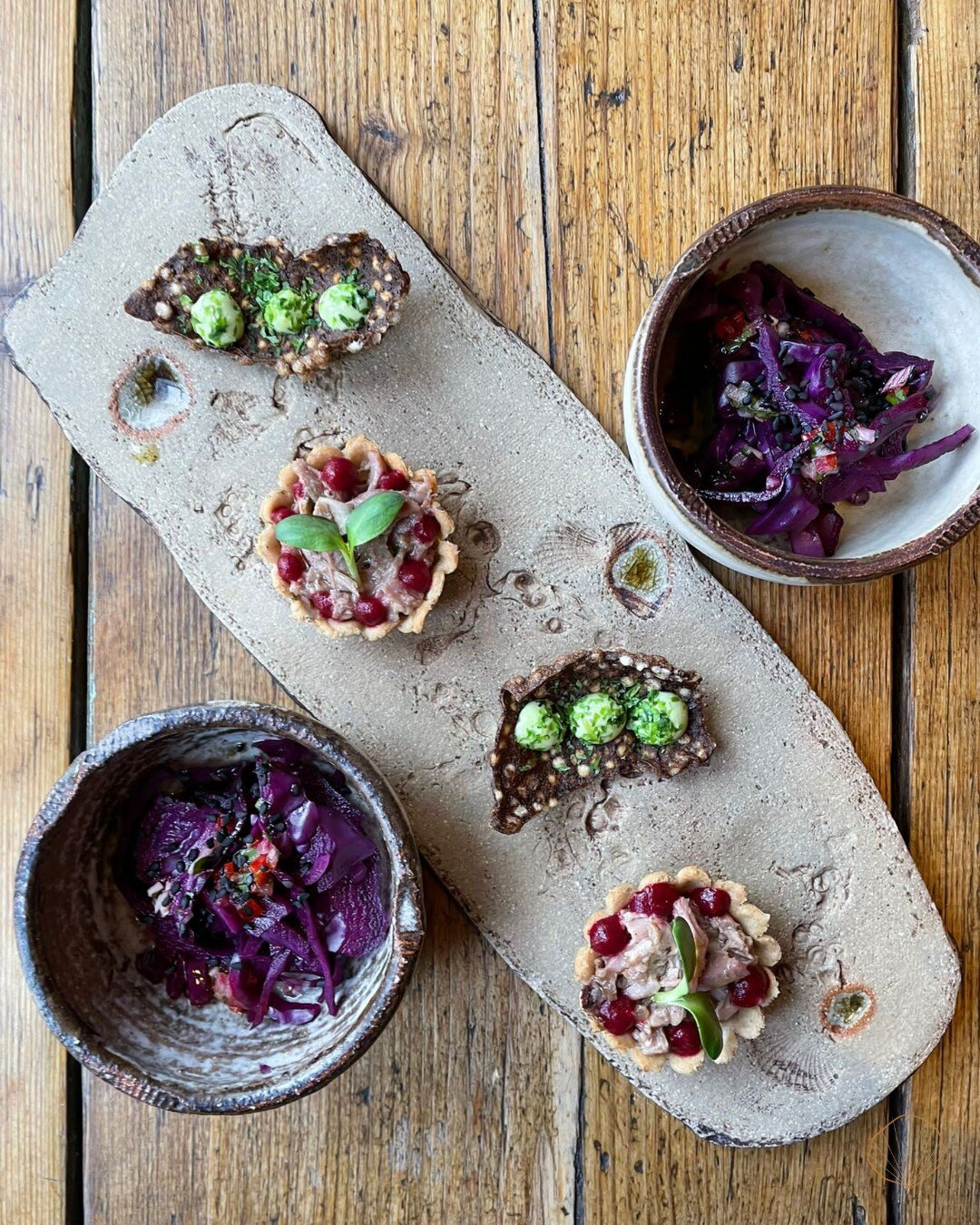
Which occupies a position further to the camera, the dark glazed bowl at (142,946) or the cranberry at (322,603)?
the cranberry at (322,603)

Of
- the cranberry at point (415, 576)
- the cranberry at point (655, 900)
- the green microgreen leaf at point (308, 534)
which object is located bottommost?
the cranberry at point (655, 900)

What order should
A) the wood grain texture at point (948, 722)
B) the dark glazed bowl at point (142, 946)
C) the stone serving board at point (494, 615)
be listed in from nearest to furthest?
the dark glazed bowl at point (142, 946), the stone serving board at point (494, 615), the wood grain texture at point (948, 722)

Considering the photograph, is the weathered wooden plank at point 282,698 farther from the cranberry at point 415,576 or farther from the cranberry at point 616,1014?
the cranberry at point 415,576

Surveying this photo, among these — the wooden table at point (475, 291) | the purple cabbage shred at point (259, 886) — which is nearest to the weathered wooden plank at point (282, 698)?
the wooden table at point (475, 291)

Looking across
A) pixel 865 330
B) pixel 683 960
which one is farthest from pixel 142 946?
pixel 865 330

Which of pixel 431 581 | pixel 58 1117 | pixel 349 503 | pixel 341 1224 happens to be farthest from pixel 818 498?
pixel 58 1117

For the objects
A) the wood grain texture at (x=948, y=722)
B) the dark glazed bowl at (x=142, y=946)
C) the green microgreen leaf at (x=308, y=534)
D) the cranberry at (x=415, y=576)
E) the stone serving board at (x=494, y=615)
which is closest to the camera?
the dark glazed bowl at (x=142, y=946)

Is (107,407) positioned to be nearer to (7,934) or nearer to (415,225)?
(415,225)
